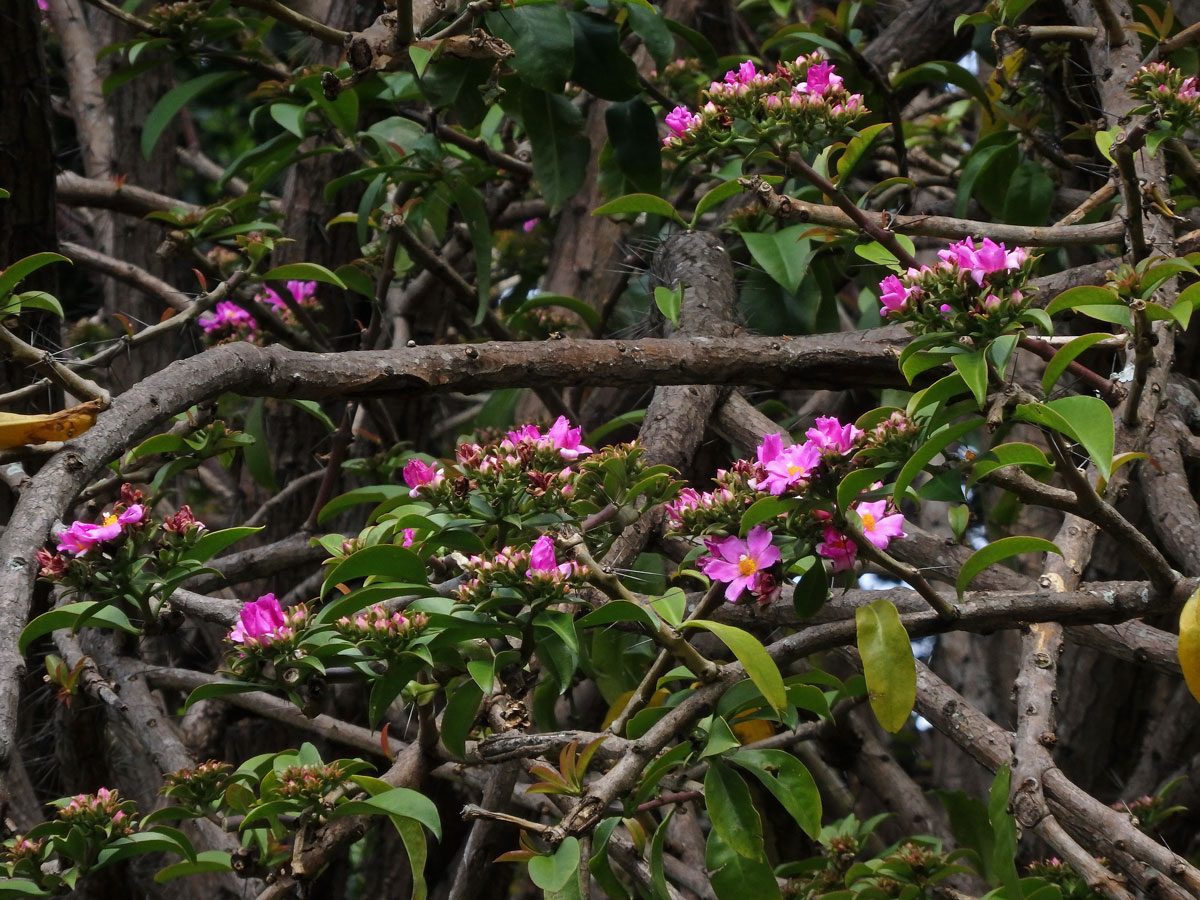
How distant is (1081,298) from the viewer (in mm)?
1051

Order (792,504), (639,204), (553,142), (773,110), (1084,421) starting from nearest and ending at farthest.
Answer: (1084,421) → (792,504) → (773,110) → (639,204) → (553,142)

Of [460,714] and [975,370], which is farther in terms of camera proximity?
[460,714]

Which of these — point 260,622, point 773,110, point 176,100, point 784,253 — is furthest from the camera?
point 176,100

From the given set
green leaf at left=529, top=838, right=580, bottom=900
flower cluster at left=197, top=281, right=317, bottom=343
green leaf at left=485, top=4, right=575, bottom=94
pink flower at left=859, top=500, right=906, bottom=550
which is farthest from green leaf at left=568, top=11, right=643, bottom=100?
green leaf at left=529, top=838, right=580, bottom=900

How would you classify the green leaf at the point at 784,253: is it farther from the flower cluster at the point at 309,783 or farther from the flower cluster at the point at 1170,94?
the flower cluster at the point at 309,783

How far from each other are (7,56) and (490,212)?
→ 3.54ft

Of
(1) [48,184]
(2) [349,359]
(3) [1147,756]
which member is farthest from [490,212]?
(3) [1147,756]

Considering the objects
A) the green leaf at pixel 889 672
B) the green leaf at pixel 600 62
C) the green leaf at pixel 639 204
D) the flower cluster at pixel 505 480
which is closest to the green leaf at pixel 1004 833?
the green leaf at pixel 889 672

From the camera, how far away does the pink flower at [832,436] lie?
104 cm

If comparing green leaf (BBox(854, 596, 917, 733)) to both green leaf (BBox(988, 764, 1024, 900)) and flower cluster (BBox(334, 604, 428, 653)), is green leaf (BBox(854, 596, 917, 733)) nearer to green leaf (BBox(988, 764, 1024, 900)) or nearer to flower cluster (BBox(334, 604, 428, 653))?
green leaf (BBox(988, 764, 1024, 900))

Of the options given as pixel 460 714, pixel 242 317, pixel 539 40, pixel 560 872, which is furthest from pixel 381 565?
pixel 242 317

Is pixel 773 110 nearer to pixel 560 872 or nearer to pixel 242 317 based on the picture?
pixel 560 872

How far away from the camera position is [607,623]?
1127 millimetres

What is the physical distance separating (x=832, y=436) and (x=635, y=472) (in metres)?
0.25
